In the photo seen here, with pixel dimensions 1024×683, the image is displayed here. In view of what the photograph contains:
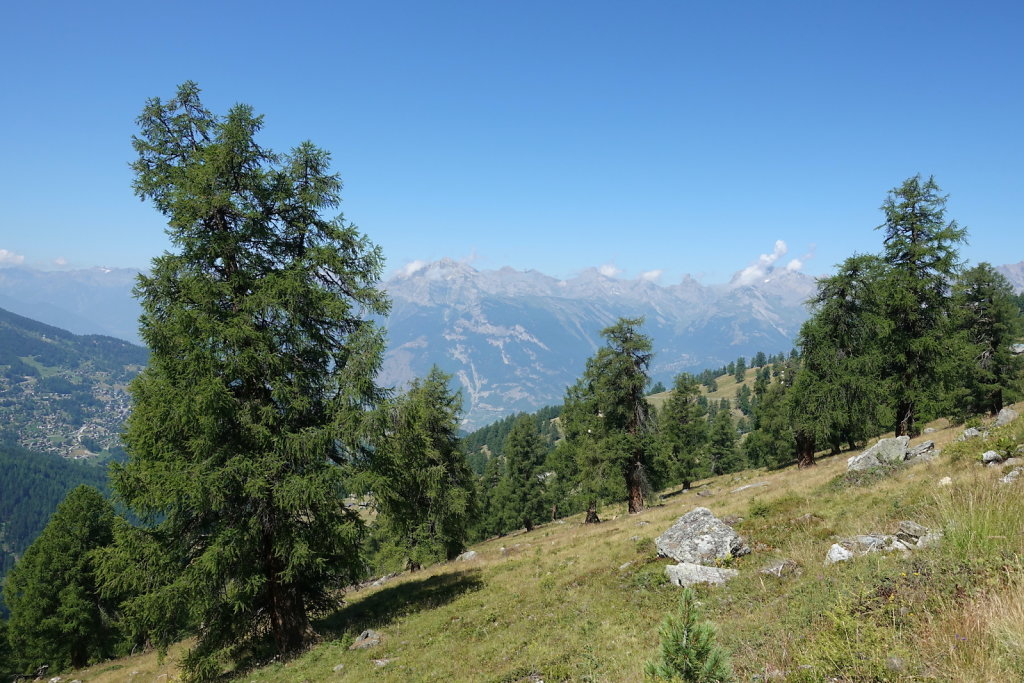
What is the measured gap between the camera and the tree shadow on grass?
52.4 feet

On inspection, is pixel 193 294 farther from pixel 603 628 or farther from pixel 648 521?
pixel 648 521

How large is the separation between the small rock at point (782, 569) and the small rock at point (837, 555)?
716 mm

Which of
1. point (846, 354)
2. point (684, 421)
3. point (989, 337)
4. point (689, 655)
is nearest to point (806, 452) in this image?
point (846, 354)

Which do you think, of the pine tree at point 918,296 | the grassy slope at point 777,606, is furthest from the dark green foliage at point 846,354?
the grassy slope at point 777,606

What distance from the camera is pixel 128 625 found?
44.9 feet

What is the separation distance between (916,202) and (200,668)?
125 ft

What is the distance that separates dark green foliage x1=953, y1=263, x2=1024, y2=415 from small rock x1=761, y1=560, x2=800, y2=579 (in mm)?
31543

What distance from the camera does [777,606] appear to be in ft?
28.8

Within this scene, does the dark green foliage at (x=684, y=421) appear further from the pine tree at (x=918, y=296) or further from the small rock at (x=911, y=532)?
the small rock at (x=911, y=532)

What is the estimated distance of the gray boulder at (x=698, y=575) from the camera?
1147 centimetres

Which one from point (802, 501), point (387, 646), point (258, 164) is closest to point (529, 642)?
point (387, 646)

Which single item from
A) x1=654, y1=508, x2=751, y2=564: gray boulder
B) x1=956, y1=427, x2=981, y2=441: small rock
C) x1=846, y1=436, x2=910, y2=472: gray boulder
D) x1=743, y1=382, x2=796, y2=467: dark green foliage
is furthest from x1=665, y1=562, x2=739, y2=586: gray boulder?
x1=743, y1=382, x2=796, y2=467: dark green foliage

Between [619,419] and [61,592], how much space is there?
39.7 m

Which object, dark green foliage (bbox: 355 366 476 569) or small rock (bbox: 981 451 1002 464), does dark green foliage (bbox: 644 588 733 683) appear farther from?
small rock (bbox: 981 451 1002 464)
